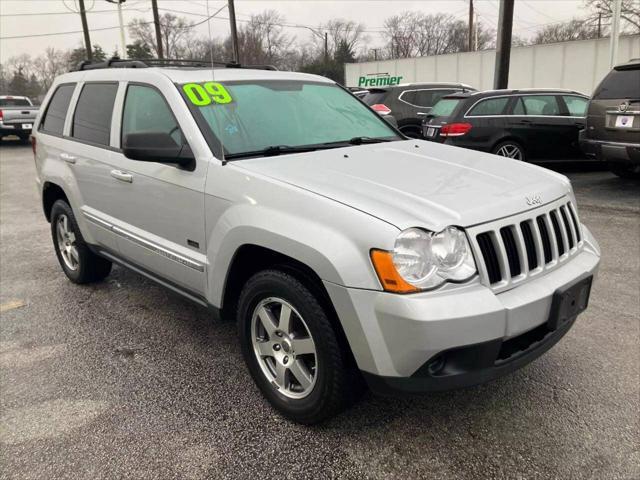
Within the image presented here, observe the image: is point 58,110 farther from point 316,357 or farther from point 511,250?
point 511,250

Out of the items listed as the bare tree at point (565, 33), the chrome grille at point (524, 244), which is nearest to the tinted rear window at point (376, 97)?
the chrome grille at point (524, 244)

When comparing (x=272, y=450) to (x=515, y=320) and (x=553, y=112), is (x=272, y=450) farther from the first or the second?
(x=553, y=112)

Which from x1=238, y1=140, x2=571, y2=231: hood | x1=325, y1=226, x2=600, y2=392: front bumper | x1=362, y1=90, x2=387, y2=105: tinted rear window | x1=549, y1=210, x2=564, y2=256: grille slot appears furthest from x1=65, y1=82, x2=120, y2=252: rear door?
x1=362, y1=90, x2=387, y2=105: tinted rear window

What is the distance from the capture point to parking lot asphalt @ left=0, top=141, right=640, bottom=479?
2.42 metres

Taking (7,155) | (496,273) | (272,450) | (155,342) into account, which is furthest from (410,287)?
(7,155)

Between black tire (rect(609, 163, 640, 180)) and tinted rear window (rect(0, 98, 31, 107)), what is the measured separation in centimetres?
1832

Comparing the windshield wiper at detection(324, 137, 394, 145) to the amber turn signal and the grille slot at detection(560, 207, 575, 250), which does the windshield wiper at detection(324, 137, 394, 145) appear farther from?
the amber turn signal

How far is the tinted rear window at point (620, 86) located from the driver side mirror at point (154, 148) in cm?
674

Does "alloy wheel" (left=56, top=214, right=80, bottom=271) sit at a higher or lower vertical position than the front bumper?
lower

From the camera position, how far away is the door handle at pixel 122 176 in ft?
11.6

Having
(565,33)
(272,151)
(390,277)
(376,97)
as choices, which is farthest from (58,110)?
(565,33)

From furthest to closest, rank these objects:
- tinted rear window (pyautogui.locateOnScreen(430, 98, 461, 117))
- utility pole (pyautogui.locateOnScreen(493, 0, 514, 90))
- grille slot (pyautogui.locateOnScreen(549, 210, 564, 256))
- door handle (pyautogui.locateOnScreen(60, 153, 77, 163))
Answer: utility pole (pyautogui.locateOnScreen(493, 0, 514, 90)) < tinted rear window (pyautogui.locateOnScreen(430, 98, 461, 117)) < door handle (pyautogui.locateOnScreen(60, 153, 77, 163)) < grille slot (pyautogui.locateOnScreen(549, 210, 564, 256))

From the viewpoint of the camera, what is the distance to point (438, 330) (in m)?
2.08

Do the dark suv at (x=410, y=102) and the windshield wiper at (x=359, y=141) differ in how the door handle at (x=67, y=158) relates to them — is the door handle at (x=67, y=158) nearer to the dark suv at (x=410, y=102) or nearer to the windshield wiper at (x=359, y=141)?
the windshield wiper at (x=359, y=141)
